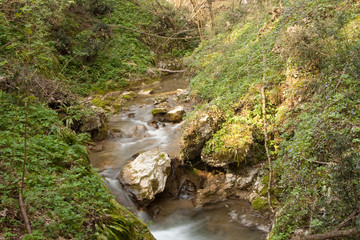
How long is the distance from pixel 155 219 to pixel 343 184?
4588 mm

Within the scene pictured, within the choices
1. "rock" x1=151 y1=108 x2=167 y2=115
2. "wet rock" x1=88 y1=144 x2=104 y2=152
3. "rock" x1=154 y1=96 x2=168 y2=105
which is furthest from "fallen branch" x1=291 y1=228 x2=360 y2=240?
"rock" x1=154 y1=96 x2=168 y2=105

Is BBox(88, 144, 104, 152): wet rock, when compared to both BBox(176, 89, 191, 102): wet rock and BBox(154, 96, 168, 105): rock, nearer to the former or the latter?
BBox(154, 96, 168, 105): rock

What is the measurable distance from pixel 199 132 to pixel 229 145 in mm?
1045

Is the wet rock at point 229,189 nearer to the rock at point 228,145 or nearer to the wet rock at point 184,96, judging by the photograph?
the rock at point 228,145

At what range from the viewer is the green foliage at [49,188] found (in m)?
3.39

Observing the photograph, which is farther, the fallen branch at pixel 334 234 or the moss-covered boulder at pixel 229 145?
the moss-covered boulder at pixel 229 145

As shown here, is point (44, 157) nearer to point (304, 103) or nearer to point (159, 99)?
point (304, 103)

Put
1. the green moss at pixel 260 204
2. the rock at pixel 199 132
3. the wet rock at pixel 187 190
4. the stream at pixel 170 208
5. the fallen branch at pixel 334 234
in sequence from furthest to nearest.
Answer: the rock at pixel 199 132 → the wet rock at pixel 187 190 → the green moss at pixel 260 204 → the stream at pixel 170 208 → the fallen branch at pixel 334 234

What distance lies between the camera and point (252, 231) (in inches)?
231

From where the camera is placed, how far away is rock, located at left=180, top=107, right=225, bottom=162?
7523mm

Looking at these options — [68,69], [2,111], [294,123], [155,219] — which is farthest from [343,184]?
[68,69]

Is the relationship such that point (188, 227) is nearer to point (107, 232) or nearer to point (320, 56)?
point (107, 232)

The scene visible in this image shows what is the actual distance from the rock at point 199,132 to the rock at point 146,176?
2.13ft

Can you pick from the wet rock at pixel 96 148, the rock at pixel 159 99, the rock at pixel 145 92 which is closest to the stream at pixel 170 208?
the wet rock at pixel 96 148
